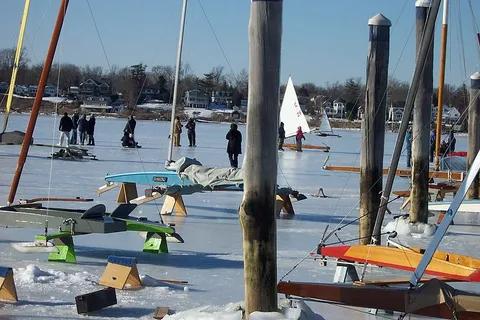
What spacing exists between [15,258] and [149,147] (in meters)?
25.1

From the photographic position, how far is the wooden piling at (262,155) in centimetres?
684

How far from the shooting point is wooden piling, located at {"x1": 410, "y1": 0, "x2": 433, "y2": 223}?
527 inches

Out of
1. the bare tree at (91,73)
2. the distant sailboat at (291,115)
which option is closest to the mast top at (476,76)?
the distant sailboat at (291,115)

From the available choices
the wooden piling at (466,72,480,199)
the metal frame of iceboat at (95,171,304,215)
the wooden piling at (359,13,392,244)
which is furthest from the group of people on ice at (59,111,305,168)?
the wooden piling at (359,13,392,244)

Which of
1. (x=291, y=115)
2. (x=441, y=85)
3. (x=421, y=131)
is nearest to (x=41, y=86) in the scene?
(x=421, y=131)

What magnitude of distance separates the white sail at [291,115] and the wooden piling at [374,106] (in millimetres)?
32834

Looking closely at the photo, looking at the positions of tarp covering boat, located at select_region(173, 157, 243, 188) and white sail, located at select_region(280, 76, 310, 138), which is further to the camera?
white sail, located at select_region(280, 76, 310, 138)

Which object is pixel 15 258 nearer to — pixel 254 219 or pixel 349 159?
pixel 254 219

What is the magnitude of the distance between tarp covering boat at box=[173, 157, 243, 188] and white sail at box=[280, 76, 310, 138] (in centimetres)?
2923

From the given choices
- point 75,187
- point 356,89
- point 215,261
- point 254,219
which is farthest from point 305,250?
point 356,89

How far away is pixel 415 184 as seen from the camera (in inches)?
550

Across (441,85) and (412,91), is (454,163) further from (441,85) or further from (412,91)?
(412,91)

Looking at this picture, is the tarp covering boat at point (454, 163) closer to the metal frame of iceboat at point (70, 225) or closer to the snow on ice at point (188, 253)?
the snow on ice at point (188, 253)

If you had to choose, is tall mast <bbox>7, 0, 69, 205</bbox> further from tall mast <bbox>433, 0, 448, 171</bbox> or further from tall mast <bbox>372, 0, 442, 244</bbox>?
tall mast <bbox>433, 0, 448, 171</bbox>
